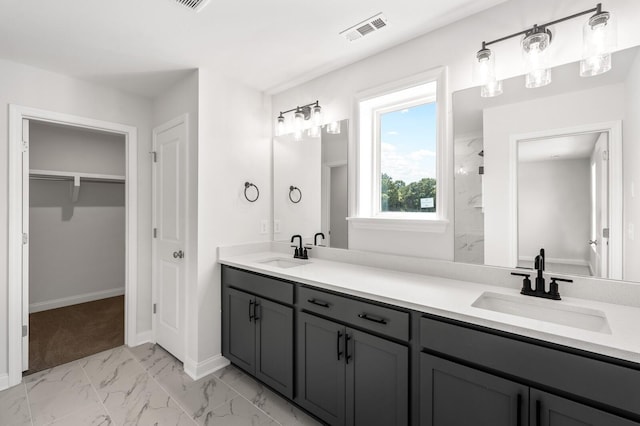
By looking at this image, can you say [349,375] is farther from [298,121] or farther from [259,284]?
[298,121]

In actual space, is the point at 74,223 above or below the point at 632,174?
below

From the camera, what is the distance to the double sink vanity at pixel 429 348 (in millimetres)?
1022

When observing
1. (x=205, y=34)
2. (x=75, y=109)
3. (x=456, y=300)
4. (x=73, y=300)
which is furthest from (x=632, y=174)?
(x=73, y=300)

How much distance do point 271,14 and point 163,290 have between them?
2544 millimetres

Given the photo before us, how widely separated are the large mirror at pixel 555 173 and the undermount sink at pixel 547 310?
0.24 m

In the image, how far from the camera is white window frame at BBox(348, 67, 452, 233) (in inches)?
76.1

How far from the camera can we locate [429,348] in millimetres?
1356

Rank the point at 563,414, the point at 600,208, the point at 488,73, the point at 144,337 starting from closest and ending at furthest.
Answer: the point at 563,414
the point at 600,208
the point at 488,73
the point at 144,337

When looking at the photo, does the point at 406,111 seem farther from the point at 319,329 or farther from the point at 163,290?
the point at 163,290

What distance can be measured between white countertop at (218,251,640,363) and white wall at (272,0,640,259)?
0.75 feet

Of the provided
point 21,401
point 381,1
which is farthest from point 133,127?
point 381,1

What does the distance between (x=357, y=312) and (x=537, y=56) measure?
161 cm

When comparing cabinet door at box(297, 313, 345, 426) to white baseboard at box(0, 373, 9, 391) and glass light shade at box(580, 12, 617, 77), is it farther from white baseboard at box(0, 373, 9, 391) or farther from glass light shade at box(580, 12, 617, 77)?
white baseboard at box(0, 373, 9, 391)

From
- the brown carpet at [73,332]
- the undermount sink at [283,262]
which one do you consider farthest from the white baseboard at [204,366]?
the brown carpet at [73,332]
